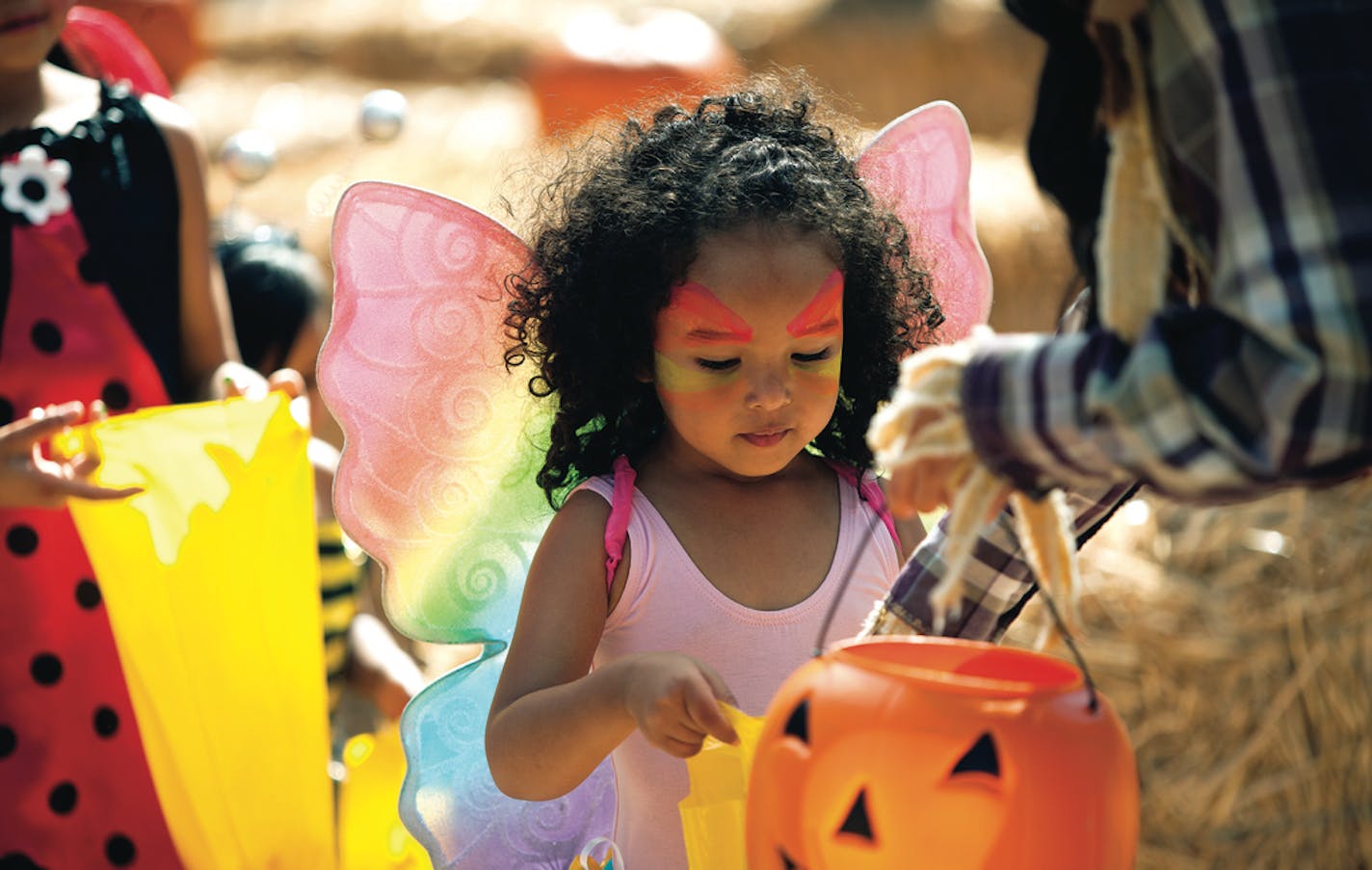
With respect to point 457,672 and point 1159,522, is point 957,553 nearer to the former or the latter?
point 457,672

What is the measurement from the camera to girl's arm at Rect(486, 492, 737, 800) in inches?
50.8

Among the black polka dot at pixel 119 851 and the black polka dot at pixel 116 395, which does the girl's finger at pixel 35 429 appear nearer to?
the black polka dot at pixel 116 395

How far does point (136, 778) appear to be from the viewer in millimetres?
1907

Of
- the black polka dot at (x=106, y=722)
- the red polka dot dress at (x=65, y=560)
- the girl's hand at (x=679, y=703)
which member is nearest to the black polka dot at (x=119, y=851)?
the red polka dot dress at (x=65, y=560)

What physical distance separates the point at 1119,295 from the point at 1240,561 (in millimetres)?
1921

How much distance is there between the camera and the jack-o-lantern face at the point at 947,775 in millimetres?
1109

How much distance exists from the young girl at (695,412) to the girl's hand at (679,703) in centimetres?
14

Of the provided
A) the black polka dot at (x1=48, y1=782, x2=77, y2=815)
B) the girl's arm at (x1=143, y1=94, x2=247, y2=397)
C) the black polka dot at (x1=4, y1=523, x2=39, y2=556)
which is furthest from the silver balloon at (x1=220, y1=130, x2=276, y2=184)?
the black polka dot at (x1=48, y1=782, x2=77, y2=815)

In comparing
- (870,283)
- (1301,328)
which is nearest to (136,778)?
(870,283)

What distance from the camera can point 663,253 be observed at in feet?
5.42

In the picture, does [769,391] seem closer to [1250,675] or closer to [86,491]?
[86,491]

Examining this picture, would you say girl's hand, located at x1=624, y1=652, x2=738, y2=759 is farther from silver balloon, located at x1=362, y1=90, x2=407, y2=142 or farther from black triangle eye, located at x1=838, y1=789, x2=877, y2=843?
silver balloon, located at x1=362, y1=90, x2=407, y2=142

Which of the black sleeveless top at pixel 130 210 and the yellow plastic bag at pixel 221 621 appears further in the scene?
the black sleeveless top at pixel 130 210

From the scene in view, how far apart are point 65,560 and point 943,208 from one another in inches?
47.5
